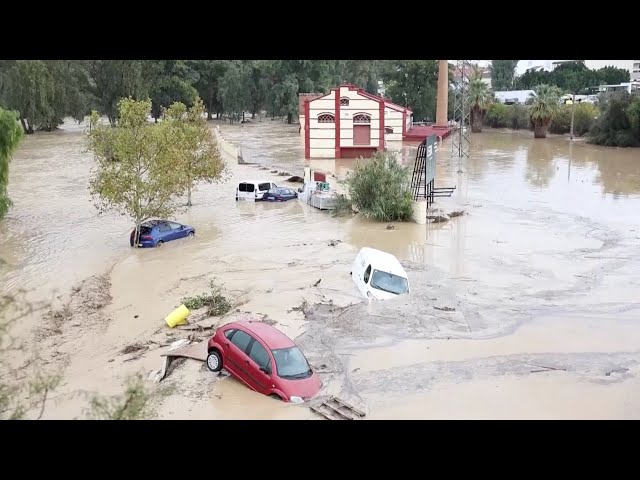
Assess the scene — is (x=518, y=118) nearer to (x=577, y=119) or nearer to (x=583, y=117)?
(x=577, y=119)

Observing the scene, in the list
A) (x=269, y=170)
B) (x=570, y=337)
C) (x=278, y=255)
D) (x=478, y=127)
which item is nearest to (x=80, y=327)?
(x=278, y=255)

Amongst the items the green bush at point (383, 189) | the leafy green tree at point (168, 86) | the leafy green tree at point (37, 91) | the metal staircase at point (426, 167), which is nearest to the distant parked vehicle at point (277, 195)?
the green bush at point (383, 189)

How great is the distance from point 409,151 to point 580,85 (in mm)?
65377

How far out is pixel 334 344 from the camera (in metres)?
13.9

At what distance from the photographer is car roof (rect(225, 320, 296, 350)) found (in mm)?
11516

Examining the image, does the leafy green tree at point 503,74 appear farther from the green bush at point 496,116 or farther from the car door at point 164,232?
the car door at point 164,232

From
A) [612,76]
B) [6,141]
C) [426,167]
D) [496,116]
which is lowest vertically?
[426,167]

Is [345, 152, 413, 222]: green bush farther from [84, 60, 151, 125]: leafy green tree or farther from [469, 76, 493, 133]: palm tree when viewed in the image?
[469, 76, 493, 133]: palm tree

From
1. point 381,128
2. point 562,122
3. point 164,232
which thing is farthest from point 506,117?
point 164,232

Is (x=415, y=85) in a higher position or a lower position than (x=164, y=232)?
higher

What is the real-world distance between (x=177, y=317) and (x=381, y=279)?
537 cm

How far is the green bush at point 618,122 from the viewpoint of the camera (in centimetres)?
5788

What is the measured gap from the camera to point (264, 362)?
37.0ft
